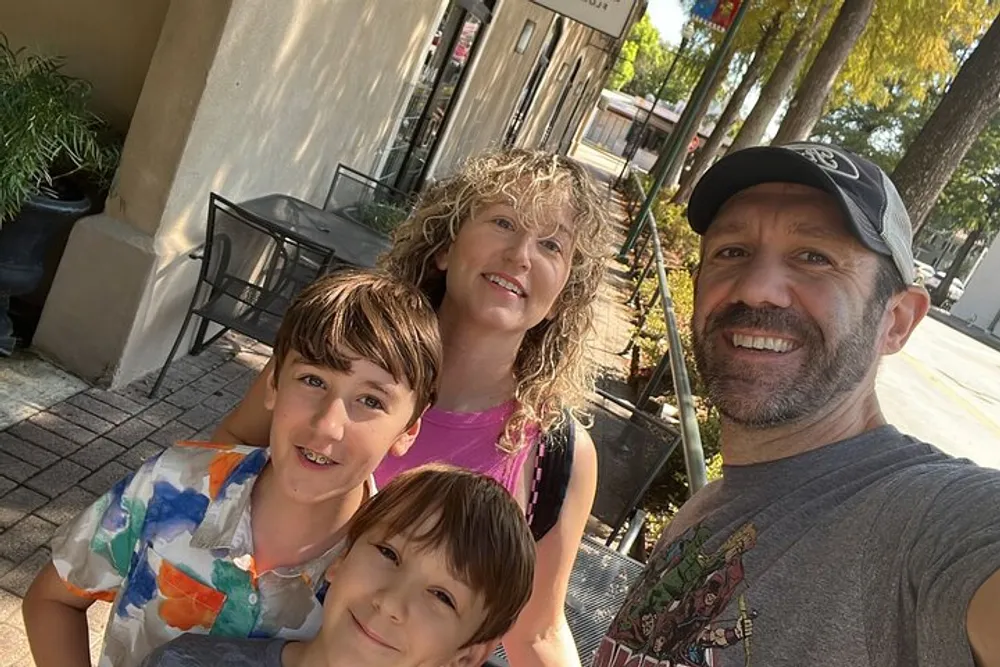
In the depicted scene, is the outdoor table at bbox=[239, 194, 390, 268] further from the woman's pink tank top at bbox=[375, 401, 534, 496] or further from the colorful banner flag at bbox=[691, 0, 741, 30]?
the colorful banner flag at bbox=[691, 0, 741, 30]

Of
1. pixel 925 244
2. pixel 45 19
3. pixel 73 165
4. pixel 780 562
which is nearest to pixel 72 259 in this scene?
pixel 73 165

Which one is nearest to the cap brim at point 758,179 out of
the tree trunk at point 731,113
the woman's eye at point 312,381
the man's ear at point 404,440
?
the man's ear at point 404,440

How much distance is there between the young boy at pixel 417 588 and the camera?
4.55ft

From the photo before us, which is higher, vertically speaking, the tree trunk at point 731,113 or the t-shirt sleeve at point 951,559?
the tree trunk at point 731,113

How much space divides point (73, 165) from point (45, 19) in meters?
0.78

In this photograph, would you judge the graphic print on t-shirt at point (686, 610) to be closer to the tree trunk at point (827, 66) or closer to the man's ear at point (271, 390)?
the man's ear at point (271, 390)

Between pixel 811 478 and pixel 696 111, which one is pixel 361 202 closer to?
pixel 811 478

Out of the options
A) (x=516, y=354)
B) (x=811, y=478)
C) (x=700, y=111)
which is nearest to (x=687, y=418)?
(x=516, y=354)

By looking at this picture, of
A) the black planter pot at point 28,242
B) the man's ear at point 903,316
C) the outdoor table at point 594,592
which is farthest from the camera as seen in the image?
the black planter pot at point 28,242

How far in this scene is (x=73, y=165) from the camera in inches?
175

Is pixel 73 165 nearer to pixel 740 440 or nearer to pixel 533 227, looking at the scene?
pixel 533 227

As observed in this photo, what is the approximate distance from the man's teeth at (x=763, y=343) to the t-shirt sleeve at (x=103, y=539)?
1127mm

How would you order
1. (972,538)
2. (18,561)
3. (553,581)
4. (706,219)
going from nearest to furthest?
(972,538) < (553,581) < (706,219) < (18,561)

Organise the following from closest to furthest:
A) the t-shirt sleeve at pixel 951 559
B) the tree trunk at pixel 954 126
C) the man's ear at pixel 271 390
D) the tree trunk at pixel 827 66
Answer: the t-shirt sleeve at pixel 951 559 < the man's ear at pixel 271 390 < the tree trunk at pixel 954 126 < the tree trunk at pixel 827 66
